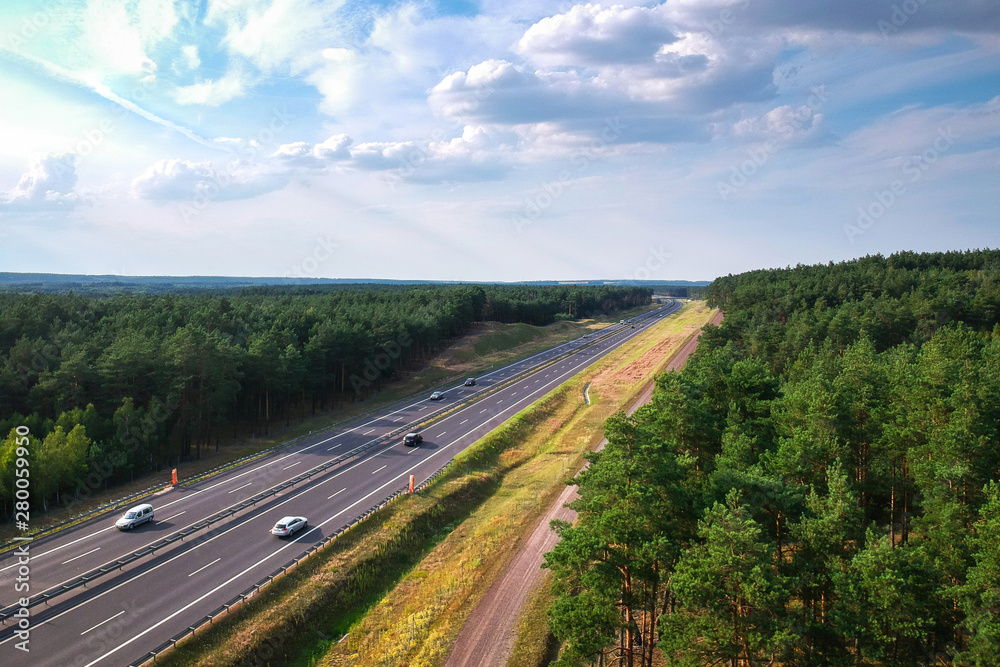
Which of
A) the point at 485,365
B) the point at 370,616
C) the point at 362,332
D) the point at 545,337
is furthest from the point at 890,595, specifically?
the point at 545,337

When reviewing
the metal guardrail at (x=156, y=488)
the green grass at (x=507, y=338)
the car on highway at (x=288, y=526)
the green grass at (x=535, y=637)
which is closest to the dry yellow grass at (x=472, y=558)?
the green grass at (x=535, y=637)

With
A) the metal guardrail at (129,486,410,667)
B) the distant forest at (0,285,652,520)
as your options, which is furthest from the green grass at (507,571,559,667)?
the distant forest at (0,285,652,520)

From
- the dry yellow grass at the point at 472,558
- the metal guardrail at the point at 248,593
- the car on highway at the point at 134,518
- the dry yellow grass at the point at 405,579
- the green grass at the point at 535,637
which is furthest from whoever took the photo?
the car on highway at the point at 134,518

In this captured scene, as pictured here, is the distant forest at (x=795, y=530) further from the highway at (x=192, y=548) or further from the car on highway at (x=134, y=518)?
the car on highway at (x=134, y=518)

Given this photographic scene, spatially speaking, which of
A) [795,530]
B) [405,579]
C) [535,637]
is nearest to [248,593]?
[405,579]

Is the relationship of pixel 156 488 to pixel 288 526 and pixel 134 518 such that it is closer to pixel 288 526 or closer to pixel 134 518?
pixel 134 518

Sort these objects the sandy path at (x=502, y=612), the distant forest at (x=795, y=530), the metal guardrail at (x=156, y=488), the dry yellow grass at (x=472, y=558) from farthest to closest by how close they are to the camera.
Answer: the metal guardrail at (x=156, y=488) → the dry yellow grass at (x=472, y=558) → the sandy path at (x=502, y=612) → the distant forest at (x=795, y=530)

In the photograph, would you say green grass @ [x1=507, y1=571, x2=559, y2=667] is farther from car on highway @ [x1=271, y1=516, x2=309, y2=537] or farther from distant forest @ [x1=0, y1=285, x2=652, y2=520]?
distant forest @ [x1=0, y1=285, x2=652, y2=520]
